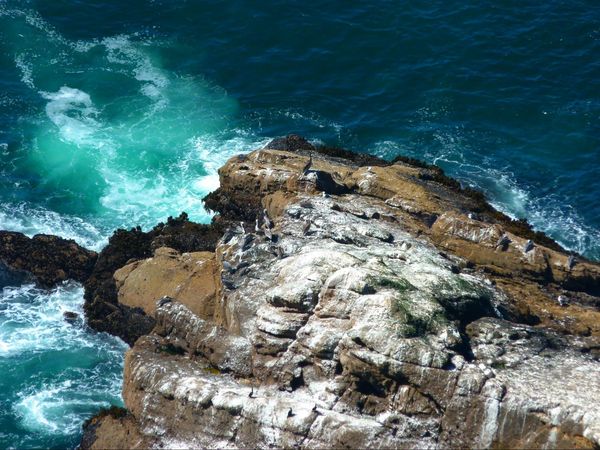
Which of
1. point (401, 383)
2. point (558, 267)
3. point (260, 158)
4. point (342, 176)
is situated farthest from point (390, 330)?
point (260, 158)

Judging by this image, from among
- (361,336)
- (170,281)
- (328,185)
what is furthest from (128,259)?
(361,336)

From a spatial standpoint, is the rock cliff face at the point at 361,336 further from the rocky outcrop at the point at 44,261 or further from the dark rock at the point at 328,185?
the rocky outcrop at the point at 44,261

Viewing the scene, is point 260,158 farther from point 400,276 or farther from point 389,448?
point 389,448

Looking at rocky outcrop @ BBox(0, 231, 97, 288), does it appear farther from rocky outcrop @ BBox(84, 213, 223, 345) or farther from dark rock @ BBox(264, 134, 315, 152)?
dark rock @ BBox(264, 134, 315, 152)

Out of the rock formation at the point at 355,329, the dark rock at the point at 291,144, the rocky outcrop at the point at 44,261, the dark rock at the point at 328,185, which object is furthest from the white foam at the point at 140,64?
the dark rock at the point at 328,185

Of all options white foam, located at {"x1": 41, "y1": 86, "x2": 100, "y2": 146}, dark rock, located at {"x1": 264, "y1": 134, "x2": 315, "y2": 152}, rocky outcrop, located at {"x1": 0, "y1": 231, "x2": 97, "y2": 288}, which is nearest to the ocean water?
white foam, located at {"x1": 41, "y1": 86, "x2": 100, "y2": 146}
